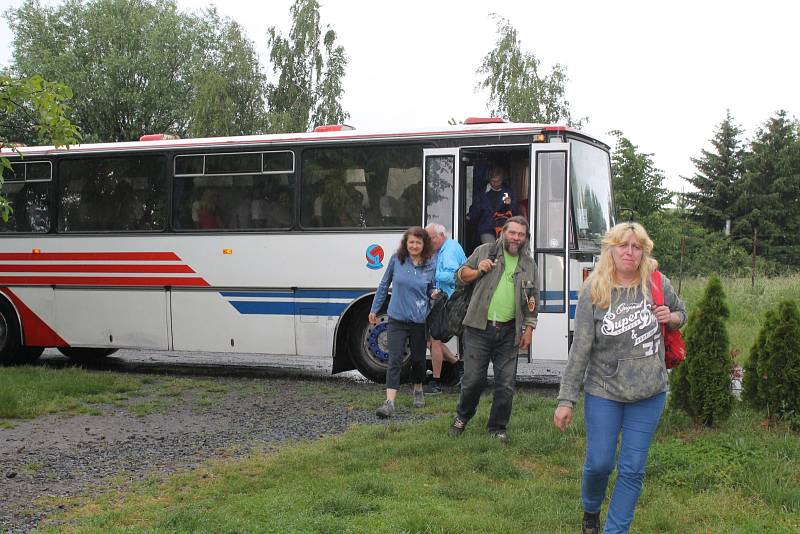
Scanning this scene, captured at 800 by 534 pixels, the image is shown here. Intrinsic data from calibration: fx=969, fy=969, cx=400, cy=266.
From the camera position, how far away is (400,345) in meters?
9.43

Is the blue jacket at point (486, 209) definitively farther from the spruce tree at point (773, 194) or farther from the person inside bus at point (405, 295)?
the spruce tree at point (773, 194)

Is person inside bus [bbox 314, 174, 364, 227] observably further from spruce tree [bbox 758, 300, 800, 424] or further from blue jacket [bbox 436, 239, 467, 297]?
spruce tree [bbox 758, 300, 800, 424]

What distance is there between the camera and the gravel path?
22.4 feet

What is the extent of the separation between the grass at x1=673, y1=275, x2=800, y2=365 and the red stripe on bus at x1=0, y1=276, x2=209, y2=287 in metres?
7.95

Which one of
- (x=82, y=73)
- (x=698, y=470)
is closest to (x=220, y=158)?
(x=698, y=470)

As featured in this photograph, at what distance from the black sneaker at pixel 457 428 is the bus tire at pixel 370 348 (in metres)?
3.94

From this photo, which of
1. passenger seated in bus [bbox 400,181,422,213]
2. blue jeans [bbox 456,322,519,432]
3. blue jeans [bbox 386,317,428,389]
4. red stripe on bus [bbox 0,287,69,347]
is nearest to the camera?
blue jeans [bbox 456,322,519,432]

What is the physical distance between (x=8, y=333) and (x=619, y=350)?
35.7 ft

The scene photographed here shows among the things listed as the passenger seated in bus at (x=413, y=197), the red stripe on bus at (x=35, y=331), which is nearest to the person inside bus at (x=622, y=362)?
the passenger seated in bus at (x=413, y=197)

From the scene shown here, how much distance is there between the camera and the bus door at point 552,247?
10742 millimetres

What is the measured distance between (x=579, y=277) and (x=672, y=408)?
9.65 feet

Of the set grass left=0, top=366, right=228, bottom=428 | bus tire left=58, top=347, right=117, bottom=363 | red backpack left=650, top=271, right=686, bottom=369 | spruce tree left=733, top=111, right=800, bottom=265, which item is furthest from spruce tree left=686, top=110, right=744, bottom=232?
red backpack left=650, top=271, right=686, bottom=369

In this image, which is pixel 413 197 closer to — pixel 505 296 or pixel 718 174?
pixel 505 296

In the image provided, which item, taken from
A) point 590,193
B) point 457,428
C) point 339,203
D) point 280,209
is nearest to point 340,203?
point 339,203
